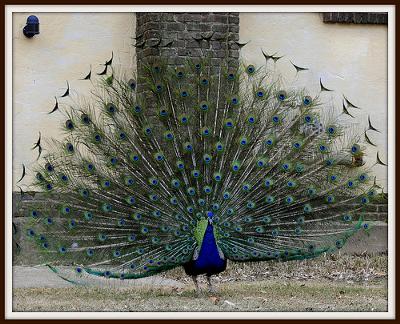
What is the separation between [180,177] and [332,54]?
11.4 ft

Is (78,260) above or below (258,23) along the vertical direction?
below

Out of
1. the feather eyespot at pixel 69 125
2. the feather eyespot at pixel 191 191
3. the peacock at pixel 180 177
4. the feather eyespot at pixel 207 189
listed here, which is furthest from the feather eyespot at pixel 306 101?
the feather eyespot at pixel 69 125

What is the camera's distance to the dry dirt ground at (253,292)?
988cm

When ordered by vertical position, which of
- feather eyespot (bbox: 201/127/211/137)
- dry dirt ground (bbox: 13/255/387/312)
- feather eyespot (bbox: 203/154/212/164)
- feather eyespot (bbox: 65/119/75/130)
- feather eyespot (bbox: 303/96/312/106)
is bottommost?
dry dirt ground (bbox: 13/255/387/312)

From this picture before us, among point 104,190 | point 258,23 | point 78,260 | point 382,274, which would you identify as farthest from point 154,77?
point 382,274

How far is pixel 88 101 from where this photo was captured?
12.2 m

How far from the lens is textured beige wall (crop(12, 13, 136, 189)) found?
12.5 metres

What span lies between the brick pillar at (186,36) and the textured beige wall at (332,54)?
417 mm

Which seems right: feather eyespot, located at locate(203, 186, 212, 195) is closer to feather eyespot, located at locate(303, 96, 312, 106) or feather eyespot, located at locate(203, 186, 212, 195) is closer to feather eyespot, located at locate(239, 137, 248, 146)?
feather eyespot, located at locate(239, 137, 248, 146)

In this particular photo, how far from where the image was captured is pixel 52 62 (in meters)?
12.6

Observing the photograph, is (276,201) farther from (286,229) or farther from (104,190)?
(104,190)

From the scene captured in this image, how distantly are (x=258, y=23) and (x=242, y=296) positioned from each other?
3671 mm

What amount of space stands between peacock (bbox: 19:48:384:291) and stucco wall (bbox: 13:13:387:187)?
6.50 feet

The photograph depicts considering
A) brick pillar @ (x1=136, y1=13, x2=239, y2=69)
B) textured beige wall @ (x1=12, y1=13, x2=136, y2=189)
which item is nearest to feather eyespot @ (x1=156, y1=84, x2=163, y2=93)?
brick pillar @ (x1=136, y1=13, x2=239, y2=69)
